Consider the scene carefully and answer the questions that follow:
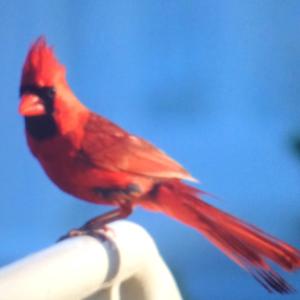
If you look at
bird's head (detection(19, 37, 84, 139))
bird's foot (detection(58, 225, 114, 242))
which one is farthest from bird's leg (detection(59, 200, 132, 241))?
bird's head (detection(19, 37, 84, 139))

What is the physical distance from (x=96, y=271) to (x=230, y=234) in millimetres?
186

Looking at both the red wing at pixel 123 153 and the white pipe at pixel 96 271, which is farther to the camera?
the red wing at pixel 123 153

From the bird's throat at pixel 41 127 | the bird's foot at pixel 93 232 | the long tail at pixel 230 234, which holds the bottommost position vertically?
the long tail at pixel 230 234

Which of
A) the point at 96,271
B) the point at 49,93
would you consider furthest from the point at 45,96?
the point at 96,271

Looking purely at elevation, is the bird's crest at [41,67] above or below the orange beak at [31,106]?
above

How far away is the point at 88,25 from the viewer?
0.87 m

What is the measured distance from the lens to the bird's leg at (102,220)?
0.83 m

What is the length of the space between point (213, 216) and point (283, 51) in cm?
23

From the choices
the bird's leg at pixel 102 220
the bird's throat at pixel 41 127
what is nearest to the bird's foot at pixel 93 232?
the bird's leg at pixel 102 220

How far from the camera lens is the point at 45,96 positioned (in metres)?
0.82

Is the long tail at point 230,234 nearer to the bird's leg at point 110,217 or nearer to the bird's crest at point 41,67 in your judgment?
the bird's leg at point 110,217

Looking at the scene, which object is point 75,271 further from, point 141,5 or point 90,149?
point 141,5

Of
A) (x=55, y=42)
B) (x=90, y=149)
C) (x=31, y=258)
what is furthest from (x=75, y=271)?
(x=55, y=42)

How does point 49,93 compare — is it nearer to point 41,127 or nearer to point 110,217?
point 41,127
